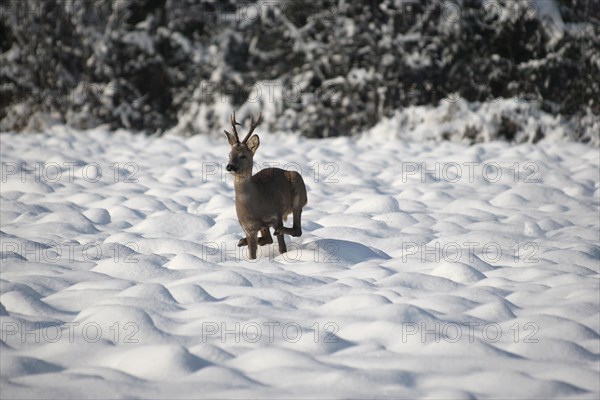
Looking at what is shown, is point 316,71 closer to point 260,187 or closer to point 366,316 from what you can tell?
point 260,187

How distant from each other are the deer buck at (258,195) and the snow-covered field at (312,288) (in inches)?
7.5

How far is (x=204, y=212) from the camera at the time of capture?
5.07 meters

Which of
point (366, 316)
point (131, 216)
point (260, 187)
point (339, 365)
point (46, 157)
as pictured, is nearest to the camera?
point (339, 365)

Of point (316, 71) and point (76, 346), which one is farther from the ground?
point (316, 71)

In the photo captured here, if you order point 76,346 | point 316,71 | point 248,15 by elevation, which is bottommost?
point 76,346

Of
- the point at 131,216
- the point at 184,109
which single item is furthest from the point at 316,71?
the point at 131,216

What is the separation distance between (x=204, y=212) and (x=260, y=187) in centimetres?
149

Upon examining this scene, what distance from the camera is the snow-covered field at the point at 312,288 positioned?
8.04ft

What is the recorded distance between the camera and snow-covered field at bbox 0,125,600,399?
8.04ft

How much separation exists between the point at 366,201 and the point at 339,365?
8.92ft

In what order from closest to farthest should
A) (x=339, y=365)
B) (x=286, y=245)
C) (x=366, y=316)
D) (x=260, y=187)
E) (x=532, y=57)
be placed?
(x=339, y=365), (x=366, y=316), (x=260, y=187), (x=286, y=245), (x=532, y=57)

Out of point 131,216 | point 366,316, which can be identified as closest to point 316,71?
point 131,216

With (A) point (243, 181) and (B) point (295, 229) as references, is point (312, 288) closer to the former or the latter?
(B) point (295, 229)

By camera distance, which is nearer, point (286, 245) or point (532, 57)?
point (286, 245)
